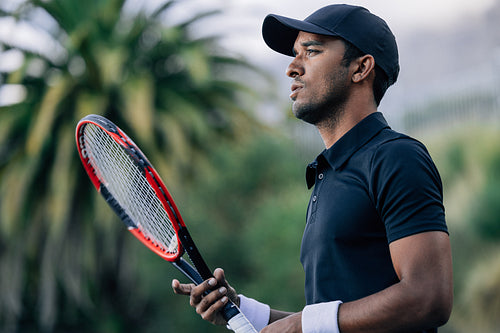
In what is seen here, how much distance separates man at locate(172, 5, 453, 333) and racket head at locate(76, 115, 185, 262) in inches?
15.5

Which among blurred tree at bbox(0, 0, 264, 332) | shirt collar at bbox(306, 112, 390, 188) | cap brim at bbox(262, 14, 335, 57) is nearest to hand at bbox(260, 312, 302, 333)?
shirt collar at bbox(306, 112, 390, 188)

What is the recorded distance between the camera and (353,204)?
2.10m

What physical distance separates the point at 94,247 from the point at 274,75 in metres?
5.46

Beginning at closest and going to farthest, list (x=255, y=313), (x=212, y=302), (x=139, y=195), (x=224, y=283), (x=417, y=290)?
(x=417, y=290) < (x=212, y=302) < (x=224, y=283) < (x=255, y=313) < (x=139, y=195)

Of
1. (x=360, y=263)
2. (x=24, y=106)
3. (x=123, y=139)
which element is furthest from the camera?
(x=24, y=106)

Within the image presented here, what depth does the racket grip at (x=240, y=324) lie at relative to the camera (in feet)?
8.48

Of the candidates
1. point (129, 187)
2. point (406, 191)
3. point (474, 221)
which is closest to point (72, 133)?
point (474, 221)

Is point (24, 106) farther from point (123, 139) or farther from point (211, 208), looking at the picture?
point (123, 139)

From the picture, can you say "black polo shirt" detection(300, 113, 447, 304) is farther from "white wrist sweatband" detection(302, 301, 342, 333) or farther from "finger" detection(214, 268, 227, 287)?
"finger" detection(214, 268, 227, 287)

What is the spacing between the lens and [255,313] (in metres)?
2.74

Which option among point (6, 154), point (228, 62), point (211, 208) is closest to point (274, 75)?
point (228, 62)

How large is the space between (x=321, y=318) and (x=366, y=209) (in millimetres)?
369

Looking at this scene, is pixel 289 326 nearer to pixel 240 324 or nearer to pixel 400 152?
pixel 240 324

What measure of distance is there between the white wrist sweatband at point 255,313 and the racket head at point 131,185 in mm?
396
